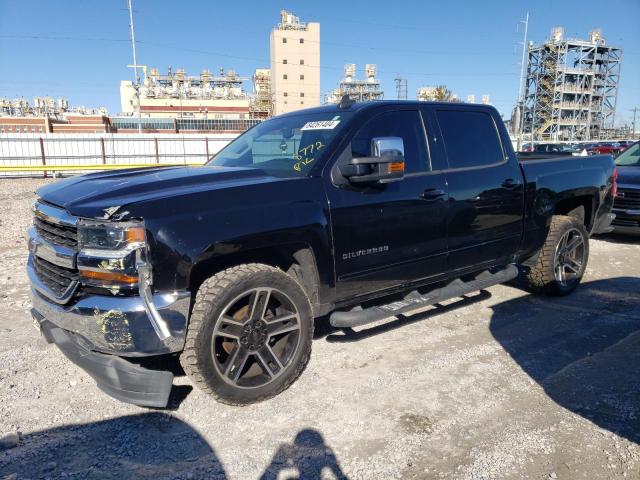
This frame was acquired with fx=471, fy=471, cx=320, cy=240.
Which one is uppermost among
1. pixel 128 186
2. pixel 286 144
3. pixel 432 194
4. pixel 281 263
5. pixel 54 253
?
pixel 286 144

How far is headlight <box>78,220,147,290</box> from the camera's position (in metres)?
2.54

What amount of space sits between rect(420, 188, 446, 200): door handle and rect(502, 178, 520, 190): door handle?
0.91 meters

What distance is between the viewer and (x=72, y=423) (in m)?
2.89

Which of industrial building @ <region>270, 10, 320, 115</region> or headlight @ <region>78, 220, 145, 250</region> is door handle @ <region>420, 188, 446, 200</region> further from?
industrial building @ <region>270, 10, 320, 115</region>

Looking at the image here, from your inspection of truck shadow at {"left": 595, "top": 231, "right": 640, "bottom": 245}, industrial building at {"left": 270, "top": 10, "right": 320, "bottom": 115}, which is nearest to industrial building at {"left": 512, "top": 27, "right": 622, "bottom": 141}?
industrial building at {"left": 270, "top": 10, "right": 320, "bottom": 115}

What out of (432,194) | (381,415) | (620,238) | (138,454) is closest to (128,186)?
(138,454)

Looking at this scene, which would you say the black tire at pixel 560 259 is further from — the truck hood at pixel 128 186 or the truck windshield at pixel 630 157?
the truck windshield at pixel 630 157

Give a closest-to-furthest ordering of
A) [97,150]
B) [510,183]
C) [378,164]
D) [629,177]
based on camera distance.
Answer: [378,164]
[510,183]
[629,177]
[97,150]

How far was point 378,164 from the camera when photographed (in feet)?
10.7

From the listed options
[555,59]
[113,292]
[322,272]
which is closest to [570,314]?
[322,272]

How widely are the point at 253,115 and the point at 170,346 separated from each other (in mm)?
87337

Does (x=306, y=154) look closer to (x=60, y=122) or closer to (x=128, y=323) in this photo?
(x=128, y=323)

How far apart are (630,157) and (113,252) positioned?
10.3 meters

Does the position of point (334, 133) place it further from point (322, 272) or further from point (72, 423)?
point (72, 423)
